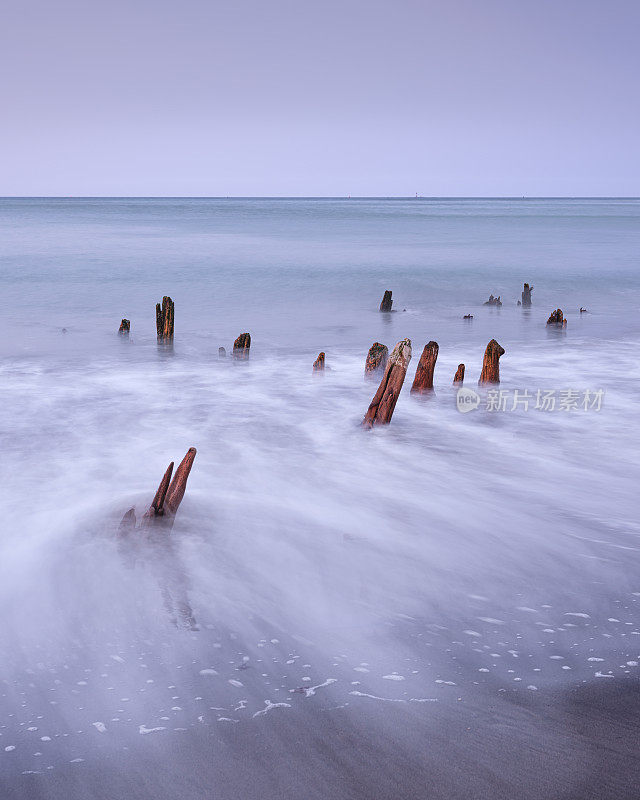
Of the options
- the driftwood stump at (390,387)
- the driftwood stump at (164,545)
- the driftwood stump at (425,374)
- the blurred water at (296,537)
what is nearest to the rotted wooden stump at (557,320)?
the blurred water at (296,537)

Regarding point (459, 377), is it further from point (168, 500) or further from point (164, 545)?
point (164, 545)

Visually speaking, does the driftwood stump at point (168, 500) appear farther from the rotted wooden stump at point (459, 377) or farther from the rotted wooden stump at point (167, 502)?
the rotted wooden stump at point (459, 377)

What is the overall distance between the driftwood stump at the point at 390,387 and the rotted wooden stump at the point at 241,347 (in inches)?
189

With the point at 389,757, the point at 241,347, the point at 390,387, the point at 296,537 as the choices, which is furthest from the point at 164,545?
the point at 241,347

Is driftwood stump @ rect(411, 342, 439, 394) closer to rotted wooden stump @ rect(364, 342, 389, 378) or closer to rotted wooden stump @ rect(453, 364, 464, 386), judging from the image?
rotted wooden stump @ rect(453, 364, 464, 386)

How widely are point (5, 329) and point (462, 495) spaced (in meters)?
13.5

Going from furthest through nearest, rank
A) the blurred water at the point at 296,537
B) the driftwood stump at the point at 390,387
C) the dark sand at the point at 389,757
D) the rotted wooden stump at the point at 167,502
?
the driftwood stump at the point at 390,387
the rotted wooden stump at the point at 167,502
the blurred water at the point at 296,537
the dark sand at the point at 389,757

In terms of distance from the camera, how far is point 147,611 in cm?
470

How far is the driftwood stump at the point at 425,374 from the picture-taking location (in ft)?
34.2

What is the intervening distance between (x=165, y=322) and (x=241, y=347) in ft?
6.68

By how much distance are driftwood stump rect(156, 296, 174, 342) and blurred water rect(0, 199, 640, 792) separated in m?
0.35

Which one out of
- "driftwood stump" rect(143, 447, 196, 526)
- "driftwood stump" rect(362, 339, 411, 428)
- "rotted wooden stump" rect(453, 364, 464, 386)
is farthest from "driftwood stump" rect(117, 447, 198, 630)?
"rotted wooden stump" rect(453, 364, 464, 386)

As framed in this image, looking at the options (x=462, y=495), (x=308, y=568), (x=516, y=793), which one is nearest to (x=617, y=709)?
(x=516, y=793)

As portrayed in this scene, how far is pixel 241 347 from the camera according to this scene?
1392cm
